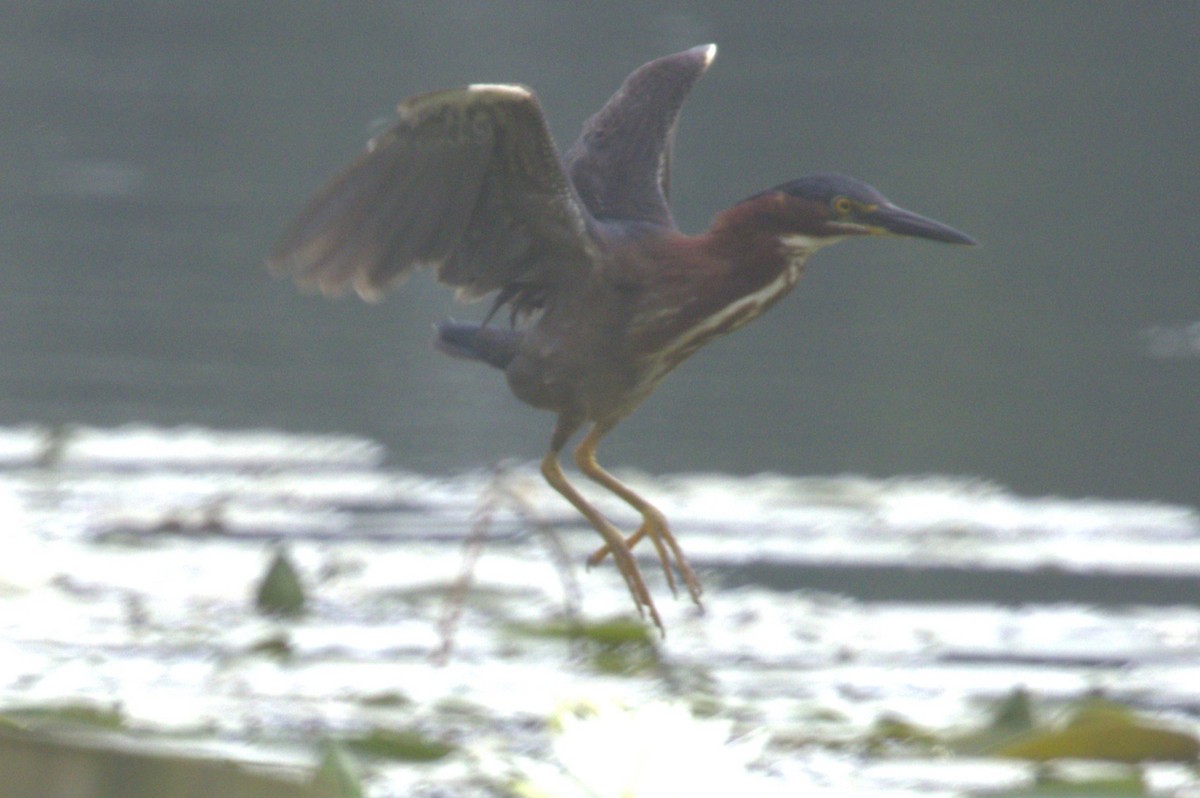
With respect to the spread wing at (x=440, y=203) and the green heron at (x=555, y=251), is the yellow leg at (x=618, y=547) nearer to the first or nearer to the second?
the green heron at (x=555, y=251)

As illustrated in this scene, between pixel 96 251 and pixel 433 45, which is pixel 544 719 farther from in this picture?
pixel 433 45

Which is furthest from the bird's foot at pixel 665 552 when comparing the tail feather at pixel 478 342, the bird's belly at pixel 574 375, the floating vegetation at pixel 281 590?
the floating vegetation at pixel 281 590

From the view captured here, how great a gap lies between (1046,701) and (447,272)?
1.35 m

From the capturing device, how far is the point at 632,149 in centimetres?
471

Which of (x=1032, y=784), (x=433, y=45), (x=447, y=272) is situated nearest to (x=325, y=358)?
(x=447, y=272)

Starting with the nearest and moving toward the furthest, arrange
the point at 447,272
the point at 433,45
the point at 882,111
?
the point at 447,272
the point at 882,111
the point at 433,45

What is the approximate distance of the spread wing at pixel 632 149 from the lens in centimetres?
462

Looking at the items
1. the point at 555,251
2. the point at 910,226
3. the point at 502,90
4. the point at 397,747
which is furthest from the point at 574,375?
the point at 397,747

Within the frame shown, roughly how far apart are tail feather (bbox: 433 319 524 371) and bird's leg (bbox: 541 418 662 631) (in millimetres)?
192

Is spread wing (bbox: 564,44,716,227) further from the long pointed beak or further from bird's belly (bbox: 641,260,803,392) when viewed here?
the long pointed beak

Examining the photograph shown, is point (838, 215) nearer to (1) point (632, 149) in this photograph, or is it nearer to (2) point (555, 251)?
(2) point (555, 251)

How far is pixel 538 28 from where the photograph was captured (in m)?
17.0

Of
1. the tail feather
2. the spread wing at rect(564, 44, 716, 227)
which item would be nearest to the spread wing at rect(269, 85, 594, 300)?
the tail feather

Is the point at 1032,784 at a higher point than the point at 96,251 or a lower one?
higher
